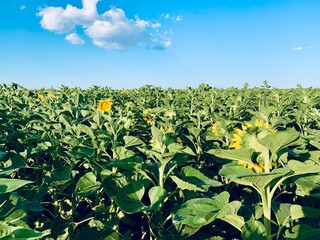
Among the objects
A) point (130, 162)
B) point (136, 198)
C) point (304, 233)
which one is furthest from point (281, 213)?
point (130, 162)

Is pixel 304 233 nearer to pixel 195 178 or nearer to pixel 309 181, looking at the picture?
pixel 309 181

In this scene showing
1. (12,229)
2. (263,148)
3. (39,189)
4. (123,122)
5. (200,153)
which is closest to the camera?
(12,229)

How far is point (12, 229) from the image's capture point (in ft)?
2.71

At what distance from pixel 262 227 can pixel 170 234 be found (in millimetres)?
674

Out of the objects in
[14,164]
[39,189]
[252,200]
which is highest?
[14,164]

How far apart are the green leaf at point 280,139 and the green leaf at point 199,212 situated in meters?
0.33

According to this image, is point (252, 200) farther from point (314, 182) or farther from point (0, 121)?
point (0, 121)

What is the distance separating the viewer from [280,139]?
1462 mm

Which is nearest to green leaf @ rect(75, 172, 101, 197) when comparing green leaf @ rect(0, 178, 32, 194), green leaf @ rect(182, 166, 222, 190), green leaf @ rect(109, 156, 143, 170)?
green leaf @ rect(109, 156, 143, 170)

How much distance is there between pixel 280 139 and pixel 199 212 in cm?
47

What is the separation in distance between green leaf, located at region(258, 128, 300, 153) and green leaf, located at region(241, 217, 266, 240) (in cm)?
34

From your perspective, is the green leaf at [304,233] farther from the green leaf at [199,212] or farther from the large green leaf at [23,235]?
the large green leaf at [23,235]

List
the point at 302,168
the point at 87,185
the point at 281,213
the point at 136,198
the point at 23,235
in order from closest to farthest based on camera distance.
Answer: the point at 23,235
the point at 302,168
the point at 281,213
the point at 136,198
the point at 87,185

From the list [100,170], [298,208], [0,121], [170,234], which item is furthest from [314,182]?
[0,121]
